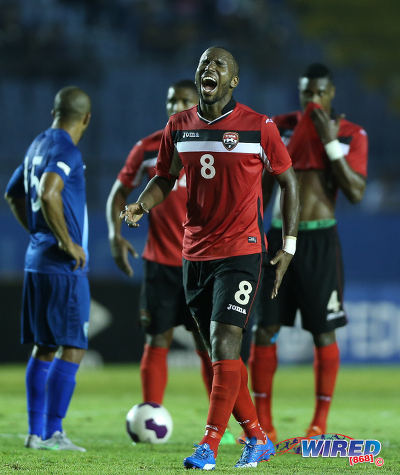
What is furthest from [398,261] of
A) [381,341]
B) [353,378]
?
[353,378]

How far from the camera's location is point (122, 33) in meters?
17.3

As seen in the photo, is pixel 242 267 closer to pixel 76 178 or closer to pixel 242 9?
pixel 76 178

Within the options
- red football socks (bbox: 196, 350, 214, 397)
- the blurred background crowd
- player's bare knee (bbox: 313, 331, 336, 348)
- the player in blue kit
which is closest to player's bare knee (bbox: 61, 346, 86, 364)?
the player in blue kit

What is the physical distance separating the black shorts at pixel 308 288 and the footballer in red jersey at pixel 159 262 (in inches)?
23.2

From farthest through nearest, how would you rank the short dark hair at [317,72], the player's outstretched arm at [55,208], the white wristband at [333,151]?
the short dark hair at [317,72], the white wristband at [333,151], the player's outstretched arm at [55,208]

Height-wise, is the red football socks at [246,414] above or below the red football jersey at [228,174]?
below

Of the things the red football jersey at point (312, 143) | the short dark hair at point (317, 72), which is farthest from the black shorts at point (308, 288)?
the short dark hair at point (317, 72)

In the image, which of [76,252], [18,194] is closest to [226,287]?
[76,252]

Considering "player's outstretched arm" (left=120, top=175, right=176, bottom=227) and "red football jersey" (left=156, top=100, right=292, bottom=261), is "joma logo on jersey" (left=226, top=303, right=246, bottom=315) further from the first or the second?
"player's outstretched arm" (left=120, top=175, right=176, bottom=227)

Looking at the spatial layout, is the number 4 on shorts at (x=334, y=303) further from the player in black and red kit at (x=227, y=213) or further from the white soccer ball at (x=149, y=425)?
the player in black and red kit at (x=227, y=213)

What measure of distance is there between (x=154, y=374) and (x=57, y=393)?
77 centimetres

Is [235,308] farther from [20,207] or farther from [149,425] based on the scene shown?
[20,207]

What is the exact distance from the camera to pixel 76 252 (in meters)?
5.28

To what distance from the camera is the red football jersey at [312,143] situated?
593cm
